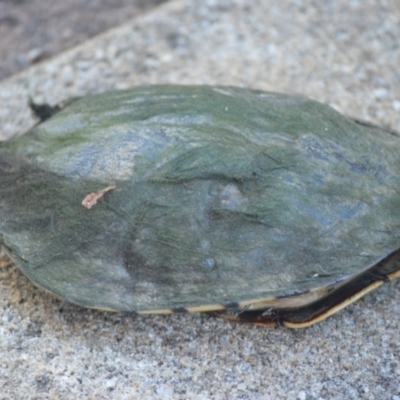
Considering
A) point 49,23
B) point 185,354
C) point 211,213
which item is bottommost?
point 185,354

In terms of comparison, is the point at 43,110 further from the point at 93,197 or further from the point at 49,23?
the point at 49,23

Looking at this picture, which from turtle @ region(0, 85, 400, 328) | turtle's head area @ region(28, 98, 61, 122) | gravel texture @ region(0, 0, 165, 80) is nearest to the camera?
turtle @ region(0, 85, 400, 328)

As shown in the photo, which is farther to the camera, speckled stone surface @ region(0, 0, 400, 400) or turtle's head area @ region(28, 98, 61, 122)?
turtle's head area @ region(28, 98, 61, 122)

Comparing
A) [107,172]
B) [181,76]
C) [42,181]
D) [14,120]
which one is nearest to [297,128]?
[107,172]

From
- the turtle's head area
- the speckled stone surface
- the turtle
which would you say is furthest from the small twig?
the turtle's head area

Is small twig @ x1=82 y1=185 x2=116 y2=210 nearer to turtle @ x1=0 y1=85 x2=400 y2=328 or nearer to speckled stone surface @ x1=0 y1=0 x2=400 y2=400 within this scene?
turtle @ x1=0 y1=85 x2=400 y2=328

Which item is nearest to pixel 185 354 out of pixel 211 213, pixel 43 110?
pixel 211 213

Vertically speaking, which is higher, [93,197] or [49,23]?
[93,197]
